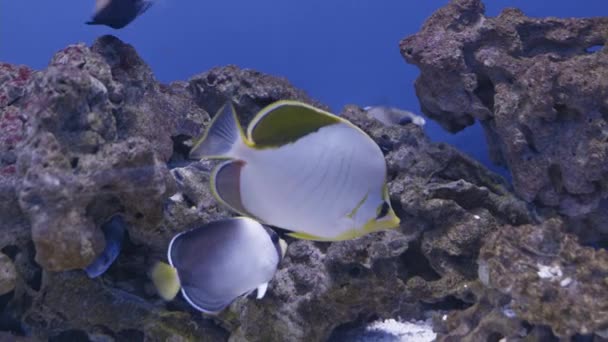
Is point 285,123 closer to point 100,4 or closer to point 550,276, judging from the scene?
point 550,276

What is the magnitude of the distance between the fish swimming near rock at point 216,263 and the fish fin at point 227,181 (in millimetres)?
839

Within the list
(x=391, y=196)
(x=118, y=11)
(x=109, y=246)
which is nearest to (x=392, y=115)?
(x=391, y=196)

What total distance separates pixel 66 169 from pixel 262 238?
1018mm

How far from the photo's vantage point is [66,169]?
2484 mm

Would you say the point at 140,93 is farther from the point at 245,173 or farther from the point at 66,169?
the point at 245,173

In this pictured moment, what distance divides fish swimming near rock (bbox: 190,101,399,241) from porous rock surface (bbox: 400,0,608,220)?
233cm

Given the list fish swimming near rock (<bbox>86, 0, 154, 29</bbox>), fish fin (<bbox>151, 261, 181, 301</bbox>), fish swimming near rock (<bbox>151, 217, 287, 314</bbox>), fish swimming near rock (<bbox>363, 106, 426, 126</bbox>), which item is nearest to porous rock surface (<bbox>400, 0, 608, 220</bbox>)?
fish swimming near rock (<bbox>363, 106, 426, 126</bbox>)

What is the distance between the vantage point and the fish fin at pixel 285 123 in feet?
4.83

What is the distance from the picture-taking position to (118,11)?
10.7ft

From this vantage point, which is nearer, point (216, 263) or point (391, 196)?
point (216, 263)

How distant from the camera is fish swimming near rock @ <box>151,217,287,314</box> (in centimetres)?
234

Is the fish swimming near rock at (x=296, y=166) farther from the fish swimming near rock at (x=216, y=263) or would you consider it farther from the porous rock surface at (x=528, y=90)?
the porous rock surface at (x=528, y=90)

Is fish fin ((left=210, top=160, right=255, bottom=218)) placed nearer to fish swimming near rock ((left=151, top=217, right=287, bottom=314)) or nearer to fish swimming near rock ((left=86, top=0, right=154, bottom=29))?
fish swimming near rock ((left=151, top=217, right=287, bottom=314))

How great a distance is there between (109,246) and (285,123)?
182 cm
